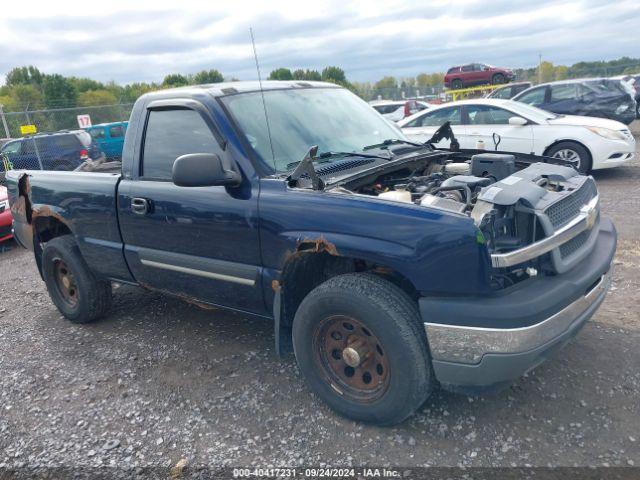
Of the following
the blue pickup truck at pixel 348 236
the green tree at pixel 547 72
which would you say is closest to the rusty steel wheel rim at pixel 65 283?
the blue pickup truck at pixel 348 236

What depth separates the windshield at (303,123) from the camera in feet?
11.8

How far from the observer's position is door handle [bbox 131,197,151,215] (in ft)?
12.7

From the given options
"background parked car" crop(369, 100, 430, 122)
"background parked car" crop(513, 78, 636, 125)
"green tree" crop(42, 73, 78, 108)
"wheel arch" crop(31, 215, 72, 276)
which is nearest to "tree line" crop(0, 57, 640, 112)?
"green tree" crop(42, 73, 78, 108)

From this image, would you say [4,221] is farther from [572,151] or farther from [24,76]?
[24,76]

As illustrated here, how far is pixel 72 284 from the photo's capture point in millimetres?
5004

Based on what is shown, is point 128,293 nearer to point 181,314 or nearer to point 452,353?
point 181,314

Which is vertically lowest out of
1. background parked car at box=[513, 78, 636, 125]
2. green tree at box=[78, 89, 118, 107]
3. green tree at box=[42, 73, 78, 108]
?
background parked car at box=[513, 78, 636, 125]

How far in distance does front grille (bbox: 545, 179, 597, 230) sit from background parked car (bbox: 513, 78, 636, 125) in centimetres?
1159

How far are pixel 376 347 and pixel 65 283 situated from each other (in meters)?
3.37

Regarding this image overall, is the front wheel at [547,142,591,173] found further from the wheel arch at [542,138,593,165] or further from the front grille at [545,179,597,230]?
the front grille at [545,179,597,230]

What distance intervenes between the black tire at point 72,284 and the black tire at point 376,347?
7.92 ft

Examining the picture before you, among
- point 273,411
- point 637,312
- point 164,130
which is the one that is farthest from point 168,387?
point 637,312

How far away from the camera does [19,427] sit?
11.4ft

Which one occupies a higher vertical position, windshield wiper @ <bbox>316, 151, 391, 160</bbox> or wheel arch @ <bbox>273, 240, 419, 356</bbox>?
windshield wiper @ <bbox>316, 151, 391, 160</bbox>
